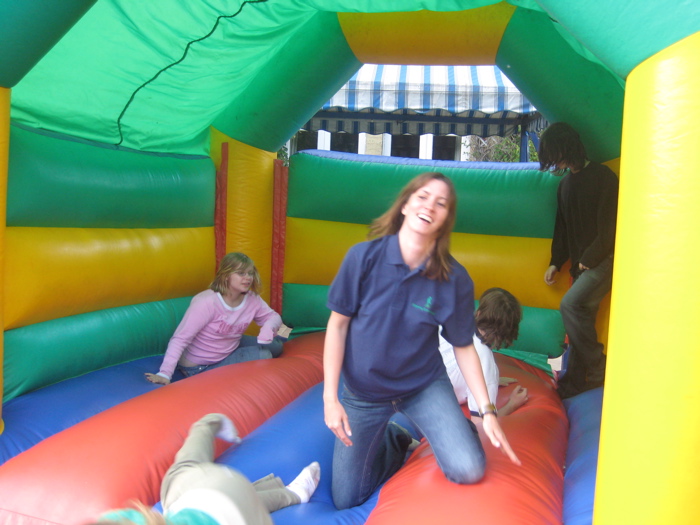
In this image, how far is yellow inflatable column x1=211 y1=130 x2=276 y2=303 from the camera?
326 centimetres

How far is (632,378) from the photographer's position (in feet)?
3.67

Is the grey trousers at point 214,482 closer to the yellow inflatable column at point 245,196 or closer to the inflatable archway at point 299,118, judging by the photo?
the inflatable archway at point 299,118

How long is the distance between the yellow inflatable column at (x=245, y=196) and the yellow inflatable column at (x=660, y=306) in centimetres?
241

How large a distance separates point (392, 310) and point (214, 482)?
632mm

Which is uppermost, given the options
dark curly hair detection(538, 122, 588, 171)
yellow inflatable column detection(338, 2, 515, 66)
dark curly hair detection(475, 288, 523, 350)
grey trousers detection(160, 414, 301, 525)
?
yellow inflatable column detection(338, 2, 515, 66)

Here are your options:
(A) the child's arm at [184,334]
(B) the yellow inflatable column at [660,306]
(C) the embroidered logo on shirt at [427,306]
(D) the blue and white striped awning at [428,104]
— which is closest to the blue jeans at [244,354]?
(A) the child's arm at [184,334]

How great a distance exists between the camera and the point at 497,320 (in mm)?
2119

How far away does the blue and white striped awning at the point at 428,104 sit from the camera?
476 cm

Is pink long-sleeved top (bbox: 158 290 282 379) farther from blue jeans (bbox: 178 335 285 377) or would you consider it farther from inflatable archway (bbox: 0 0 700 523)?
inflatable archway (bbox: 0 0 700 523)

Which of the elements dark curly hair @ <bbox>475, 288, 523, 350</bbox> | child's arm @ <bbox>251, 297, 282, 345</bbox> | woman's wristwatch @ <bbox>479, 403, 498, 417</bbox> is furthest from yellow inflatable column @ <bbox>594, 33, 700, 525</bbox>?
child's arm @ <bbox>251, 297, 282, 345</bbox>

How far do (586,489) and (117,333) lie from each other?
1.91m

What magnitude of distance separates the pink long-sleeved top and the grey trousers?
975mm

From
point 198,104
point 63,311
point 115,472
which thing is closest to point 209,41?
point 198,104

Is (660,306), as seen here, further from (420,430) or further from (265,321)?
(265,321)
